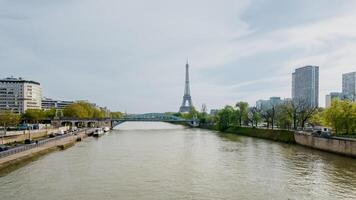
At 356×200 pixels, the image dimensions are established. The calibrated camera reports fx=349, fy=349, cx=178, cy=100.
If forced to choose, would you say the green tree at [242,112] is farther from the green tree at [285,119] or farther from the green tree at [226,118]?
the green tree at [285,119]

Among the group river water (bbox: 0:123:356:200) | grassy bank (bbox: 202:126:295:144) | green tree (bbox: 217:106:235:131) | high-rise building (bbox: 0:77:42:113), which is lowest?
river water (bbox: 0:123:356:200)

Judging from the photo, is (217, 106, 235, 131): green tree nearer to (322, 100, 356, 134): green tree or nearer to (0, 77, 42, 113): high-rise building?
(322, 100, 356, 134): green tree

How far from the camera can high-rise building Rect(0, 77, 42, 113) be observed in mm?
149375

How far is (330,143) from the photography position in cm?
4209

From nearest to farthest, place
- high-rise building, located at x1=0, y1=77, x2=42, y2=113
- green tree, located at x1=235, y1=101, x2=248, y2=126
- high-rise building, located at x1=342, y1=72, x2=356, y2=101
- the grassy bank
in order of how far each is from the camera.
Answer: the grassy bank < green tree, located at x1=235, y1=101, x2=248, y2=126 < high-rise building, located at x1=342, y1=72, x2=356, y2=101 < high-rise building, located at x1=0, y1=77, x2=42, y2=113

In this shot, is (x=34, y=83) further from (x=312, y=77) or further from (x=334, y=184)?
(x=334, y=184)

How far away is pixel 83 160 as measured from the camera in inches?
1366

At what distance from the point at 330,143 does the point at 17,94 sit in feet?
464

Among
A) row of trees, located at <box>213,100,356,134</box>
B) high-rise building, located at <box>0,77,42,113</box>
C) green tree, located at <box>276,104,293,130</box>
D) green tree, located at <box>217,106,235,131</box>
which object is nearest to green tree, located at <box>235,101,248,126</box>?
row of trees, located at <box>213,100,356,134</box>

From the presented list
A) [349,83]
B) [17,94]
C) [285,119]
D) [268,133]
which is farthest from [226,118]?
[17,94]

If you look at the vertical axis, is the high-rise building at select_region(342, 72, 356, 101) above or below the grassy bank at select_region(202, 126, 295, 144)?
above

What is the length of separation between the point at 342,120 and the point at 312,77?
440 ft

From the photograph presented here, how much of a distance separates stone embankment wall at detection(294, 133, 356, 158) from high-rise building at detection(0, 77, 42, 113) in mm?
128871

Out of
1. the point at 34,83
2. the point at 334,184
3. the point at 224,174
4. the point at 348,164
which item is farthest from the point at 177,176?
the point at 34,83
